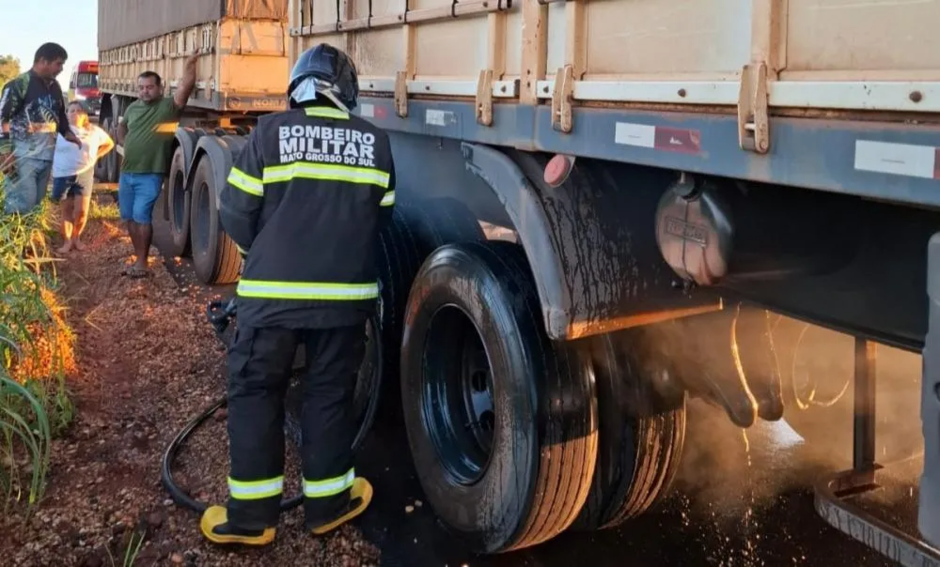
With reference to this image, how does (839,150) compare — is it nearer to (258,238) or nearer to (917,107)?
(917,107)

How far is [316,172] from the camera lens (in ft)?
10.0

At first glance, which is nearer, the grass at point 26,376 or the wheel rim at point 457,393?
the wheel rim at point 457,393

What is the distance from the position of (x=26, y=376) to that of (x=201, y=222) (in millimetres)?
2905

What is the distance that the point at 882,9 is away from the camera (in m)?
1.55

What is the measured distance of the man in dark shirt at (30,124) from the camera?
7215 millimetres

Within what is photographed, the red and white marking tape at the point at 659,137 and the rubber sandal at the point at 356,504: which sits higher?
the red and white marking tape at the point at 659,137

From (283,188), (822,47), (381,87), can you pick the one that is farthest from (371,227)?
(822,47)

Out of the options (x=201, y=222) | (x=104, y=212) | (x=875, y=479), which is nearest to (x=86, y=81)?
(x=104, y=212)

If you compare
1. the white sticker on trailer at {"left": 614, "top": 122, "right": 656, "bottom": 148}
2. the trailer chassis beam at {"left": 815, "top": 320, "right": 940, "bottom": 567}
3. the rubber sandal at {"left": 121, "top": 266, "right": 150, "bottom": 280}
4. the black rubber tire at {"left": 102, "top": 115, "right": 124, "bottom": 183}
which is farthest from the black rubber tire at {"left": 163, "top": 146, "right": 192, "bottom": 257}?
the black rubber tire at {"left": 102, "top": 115, "right": 124, "bottom": 183}

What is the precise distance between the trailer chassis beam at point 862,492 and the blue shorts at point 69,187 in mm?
7679

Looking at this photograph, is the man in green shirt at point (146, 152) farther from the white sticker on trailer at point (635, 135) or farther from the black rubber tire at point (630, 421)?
the white sticker on trailer at point (635, 135)

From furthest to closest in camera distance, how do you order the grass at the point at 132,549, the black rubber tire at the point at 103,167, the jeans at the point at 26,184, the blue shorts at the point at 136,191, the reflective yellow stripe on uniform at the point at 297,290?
1. the black rubber tire at the point at 103,167
2. the blue shorts at the point at 136,191
3. the jeans at the point at 26,184
4. the reflective yellow stripe on uniform at the point at 297,290
5. the grass at the point at 132,549

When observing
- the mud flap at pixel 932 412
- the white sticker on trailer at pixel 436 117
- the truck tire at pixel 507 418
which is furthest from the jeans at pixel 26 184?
the mud flap at pixel 932 412

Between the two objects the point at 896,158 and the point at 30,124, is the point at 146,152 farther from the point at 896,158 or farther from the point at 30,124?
the point at 896,158
